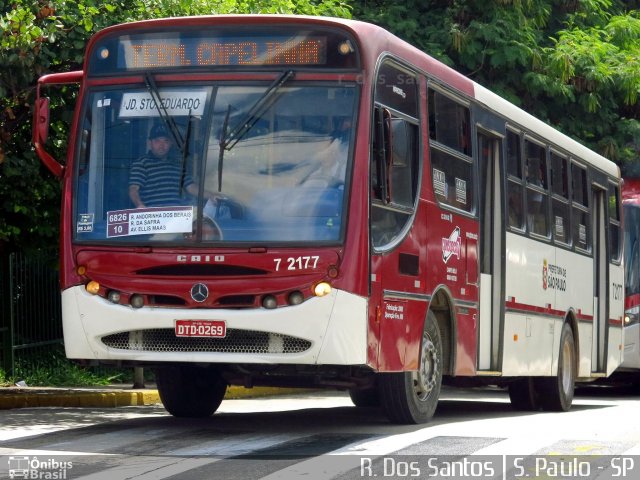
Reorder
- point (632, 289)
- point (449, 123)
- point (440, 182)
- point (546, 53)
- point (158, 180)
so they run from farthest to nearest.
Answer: point (546, 53), point (632, 289), point (449, 123), point (440, 182), point (158, 180)

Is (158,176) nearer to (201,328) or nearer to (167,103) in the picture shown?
(167,103)

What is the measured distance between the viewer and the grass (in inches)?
725

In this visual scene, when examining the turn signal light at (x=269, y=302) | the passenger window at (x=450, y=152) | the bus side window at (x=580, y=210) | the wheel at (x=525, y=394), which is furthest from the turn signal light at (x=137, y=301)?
the bus side window at (x=580, y=210)

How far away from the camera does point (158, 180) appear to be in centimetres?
1088

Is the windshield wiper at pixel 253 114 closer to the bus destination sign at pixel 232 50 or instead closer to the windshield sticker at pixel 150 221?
the bus destination sign at pixel 232 50

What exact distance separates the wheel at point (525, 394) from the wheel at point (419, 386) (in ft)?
13.6

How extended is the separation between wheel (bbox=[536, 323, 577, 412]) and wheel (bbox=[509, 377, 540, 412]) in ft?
0.24

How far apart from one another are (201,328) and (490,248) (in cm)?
438

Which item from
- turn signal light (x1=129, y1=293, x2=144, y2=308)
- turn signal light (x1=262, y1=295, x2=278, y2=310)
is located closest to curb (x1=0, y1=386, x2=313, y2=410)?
turn signal light (x1=129, y1=293, x2=144, y2=308)

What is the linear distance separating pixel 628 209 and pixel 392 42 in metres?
11.9

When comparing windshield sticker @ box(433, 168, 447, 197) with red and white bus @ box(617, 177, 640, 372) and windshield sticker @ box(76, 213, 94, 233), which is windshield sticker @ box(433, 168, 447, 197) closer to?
windshield sticker @ box(76, 213, 94, 233)

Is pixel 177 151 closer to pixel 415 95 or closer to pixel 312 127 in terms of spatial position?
pixel 312 127

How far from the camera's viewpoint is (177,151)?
10.9 meters

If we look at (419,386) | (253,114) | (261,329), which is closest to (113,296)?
(261,329)
